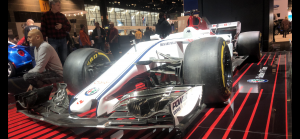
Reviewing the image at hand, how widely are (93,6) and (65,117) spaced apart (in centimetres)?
1427

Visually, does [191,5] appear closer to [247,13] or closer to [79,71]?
[247,13]

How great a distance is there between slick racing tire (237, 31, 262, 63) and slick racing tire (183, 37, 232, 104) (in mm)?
3525

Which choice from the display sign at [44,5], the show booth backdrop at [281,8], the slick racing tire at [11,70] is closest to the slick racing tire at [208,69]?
the slick racing tire at [11,70]

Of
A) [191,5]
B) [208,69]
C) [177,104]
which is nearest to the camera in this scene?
[177,104]

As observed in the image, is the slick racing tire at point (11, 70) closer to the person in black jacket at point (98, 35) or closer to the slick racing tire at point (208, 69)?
the person in black jacket at point (98, 35)

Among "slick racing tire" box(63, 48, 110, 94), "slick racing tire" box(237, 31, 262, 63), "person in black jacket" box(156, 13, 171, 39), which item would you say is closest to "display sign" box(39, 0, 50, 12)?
"person in black jacket" box(156, 13, 171, 39)

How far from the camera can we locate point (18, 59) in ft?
15.7

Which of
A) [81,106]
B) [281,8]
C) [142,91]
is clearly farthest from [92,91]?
[281,8]

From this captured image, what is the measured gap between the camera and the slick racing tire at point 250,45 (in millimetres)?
5059

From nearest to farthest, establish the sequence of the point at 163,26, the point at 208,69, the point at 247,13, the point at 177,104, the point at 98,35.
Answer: the point at 177,104, the point at 208,69, the point at 163,26, the point at 98,35, the point at 247,13

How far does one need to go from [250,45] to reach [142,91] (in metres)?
4.39

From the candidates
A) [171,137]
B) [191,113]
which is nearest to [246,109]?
[191,113]

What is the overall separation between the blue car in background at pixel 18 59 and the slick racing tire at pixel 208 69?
4.53m

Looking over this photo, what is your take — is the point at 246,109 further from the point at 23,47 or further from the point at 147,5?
the point at 147,5
